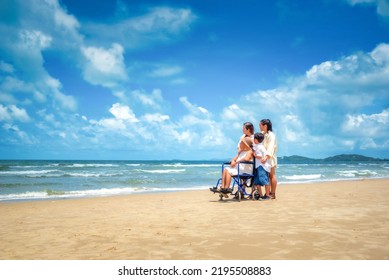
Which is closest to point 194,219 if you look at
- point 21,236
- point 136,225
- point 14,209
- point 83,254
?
point 136,225

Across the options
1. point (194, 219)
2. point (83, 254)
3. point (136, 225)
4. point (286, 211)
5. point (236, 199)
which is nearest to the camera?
point (83, 254)

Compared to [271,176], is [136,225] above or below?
below

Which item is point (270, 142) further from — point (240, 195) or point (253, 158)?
point (240, 195)

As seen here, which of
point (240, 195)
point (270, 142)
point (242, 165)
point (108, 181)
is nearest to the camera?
point (242, 165)

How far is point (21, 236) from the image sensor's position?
5.38 meters

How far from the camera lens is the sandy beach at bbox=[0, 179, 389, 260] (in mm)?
4051

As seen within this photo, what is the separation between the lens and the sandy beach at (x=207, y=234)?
4.05m

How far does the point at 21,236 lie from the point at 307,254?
14.8ft

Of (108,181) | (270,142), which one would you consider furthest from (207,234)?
(108,181)

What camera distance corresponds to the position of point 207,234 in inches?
198

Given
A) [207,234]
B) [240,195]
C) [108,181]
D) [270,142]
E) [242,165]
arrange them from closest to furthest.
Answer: [207,234] → [242,165] → [270,142] → [240,195] → [108,181]

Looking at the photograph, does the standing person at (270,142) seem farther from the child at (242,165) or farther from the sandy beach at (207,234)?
the sandy beach at (207,234)

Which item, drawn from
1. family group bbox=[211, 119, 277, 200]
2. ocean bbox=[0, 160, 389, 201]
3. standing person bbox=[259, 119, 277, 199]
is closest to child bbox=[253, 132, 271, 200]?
family group bbox=[211, 119, 277, 200]
